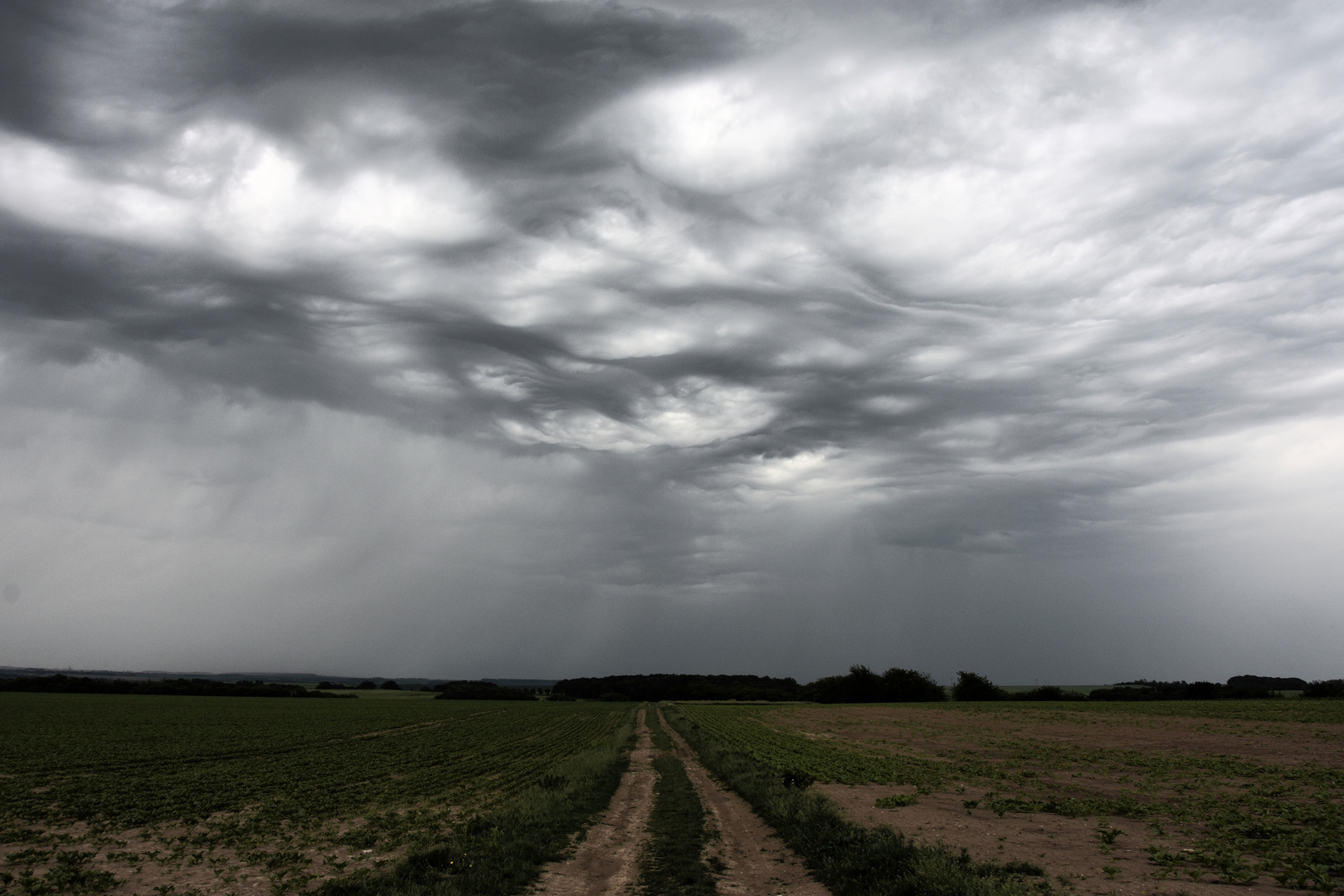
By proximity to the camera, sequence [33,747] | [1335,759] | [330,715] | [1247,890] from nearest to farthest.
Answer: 1. [1247,890]
2. [1335,759]
3. [33,747]
4. [330,715]

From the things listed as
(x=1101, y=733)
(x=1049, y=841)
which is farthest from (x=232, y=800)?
(x=1101, y=733)

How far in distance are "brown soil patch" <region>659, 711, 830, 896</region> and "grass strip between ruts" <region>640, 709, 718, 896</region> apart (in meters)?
0.42

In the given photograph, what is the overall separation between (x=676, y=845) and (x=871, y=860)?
508 cm

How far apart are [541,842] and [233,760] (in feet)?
92.2

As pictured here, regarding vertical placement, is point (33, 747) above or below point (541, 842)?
below

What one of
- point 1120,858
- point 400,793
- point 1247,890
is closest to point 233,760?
point 400,793

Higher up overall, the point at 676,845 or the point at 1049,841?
the point at 676,845

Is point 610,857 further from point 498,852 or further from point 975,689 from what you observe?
point 975,689

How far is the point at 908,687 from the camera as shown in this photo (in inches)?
5851

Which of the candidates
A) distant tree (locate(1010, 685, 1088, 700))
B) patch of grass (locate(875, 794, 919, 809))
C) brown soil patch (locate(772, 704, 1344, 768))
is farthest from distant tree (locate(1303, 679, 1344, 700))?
patch of grass (locate(875, 794, 919, 809))

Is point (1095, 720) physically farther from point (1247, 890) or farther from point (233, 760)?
point (233, 760)

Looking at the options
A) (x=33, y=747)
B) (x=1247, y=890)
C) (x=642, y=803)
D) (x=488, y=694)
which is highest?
(x=1247, y=890)

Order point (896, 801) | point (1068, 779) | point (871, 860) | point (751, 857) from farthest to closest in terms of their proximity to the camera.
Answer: point (1068, 779), point (896, 801), point (751, 857), point (871, 860)

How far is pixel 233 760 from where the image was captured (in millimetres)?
35594
